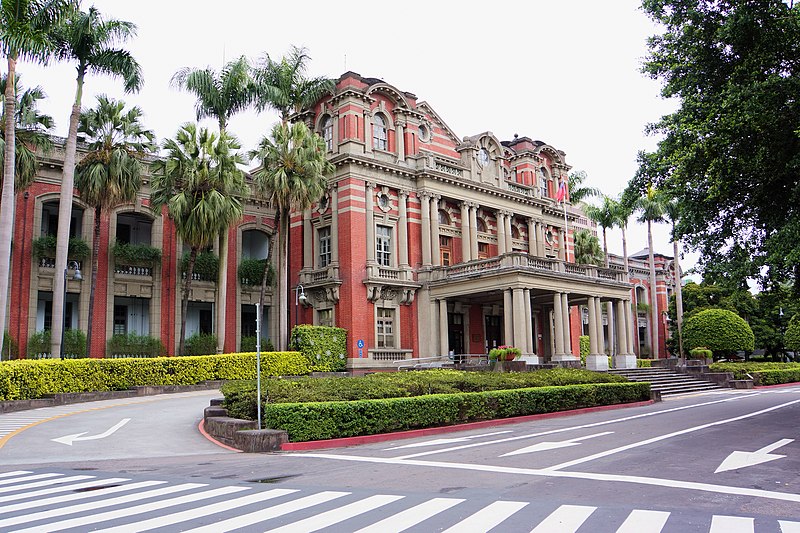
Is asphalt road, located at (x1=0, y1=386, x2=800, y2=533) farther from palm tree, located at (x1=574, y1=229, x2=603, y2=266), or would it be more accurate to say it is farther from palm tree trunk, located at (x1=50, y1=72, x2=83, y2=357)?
palm tree, located at (x1=574, y1=229, x2=603, y2=266)

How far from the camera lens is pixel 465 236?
41.2 m

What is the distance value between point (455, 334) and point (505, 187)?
10537mm

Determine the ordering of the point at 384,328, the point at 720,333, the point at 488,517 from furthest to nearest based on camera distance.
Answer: the point at 720,333 → the point at 384,328 → the point at 488,517

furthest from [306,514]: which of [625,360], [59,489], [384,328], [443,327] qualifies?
[625,360]

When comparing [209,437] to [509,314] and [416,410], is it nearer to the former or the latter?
[416,410]

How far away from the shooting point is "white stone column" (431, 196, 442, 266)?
3956 cm

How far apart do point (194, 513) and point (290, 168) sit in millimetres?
27025

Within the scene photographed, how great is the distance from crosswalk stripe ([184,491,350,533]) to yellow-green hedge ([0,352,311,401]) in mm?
19021

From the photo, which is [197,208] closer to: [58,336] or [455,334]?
[58,336]

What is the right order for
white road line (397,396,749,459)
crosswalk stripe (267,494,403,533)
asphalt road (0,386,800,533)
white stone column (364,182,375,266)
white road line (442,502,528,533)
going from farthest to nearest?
white stone column (364,182,375,266) → white road line (397,396,749,459) → asphalt road (0,386,800,533) → crosswalk stripe (267,494,403,533) → white road line (442,502,528,533)

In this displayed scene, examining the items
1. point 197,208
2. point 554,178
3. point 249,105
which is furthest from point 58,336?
point 554,178

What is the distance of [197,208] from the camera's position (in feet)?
101

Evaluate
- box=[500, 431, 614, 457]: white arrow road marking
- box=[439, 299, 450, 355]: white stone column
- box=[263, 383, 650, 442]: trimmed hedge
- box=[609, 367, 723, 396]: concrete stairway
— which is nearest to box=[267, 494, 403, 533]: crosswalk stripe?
box=[500, 431, 614, 457]: white arrow road marking

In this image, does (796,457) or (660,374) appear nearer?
(796,457)
